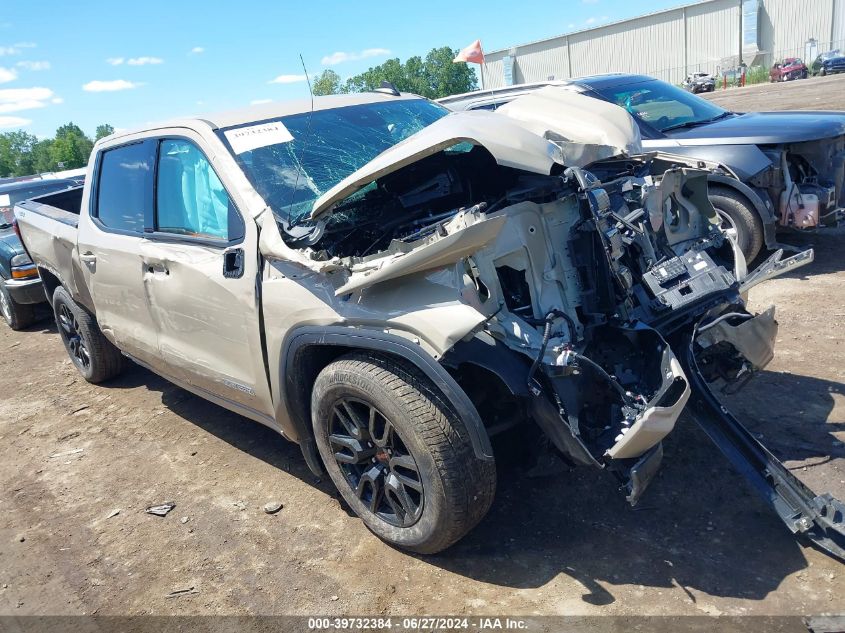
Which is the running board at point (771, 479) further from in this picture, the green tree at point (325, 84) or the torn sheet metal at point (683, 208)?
the green tree at point (325, 84)

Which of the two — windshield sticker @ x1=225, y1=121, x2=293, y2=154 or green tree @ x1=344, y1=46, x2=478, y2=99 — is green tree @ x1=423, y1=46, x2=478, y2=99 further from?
windshield sticker @ x1=225, y1=121, x2=293, y2=154

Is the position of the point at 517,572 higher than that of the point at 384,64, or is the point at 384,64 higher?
the point at 384,64

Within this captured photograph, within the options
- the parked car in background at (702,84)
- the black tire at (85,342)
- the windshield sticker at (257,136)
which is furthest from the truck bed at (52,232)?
the parked car in background at (702,84)

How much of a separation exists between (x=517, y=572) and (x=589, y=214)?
1.65m

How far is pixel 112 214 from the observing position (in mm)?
4391

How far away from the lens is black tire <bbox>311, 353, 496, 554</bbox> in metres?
2.61

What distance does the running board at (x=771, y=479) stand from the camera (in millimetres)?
2588

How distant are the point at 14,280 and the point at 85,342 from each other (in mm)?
2987

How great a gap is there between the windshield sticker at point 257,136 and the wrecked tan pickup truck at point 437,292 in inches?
0.5

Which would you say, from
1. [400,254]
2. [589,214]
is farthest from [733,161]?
[400,254]

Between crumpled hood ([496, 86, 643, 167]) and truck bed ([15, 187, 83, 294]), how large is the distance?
3.46 metres

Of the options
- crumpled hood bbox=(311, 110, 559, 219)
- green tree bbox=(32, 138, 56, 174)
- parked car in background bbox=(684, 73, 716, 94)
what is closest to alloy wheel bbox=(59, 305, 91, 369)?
crumpled hood bbox=(311, 110, 559, 219)

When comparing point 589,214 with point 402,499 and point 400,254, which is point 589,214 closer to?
point 400,254

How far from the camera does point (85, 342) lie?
5469 millimetres
